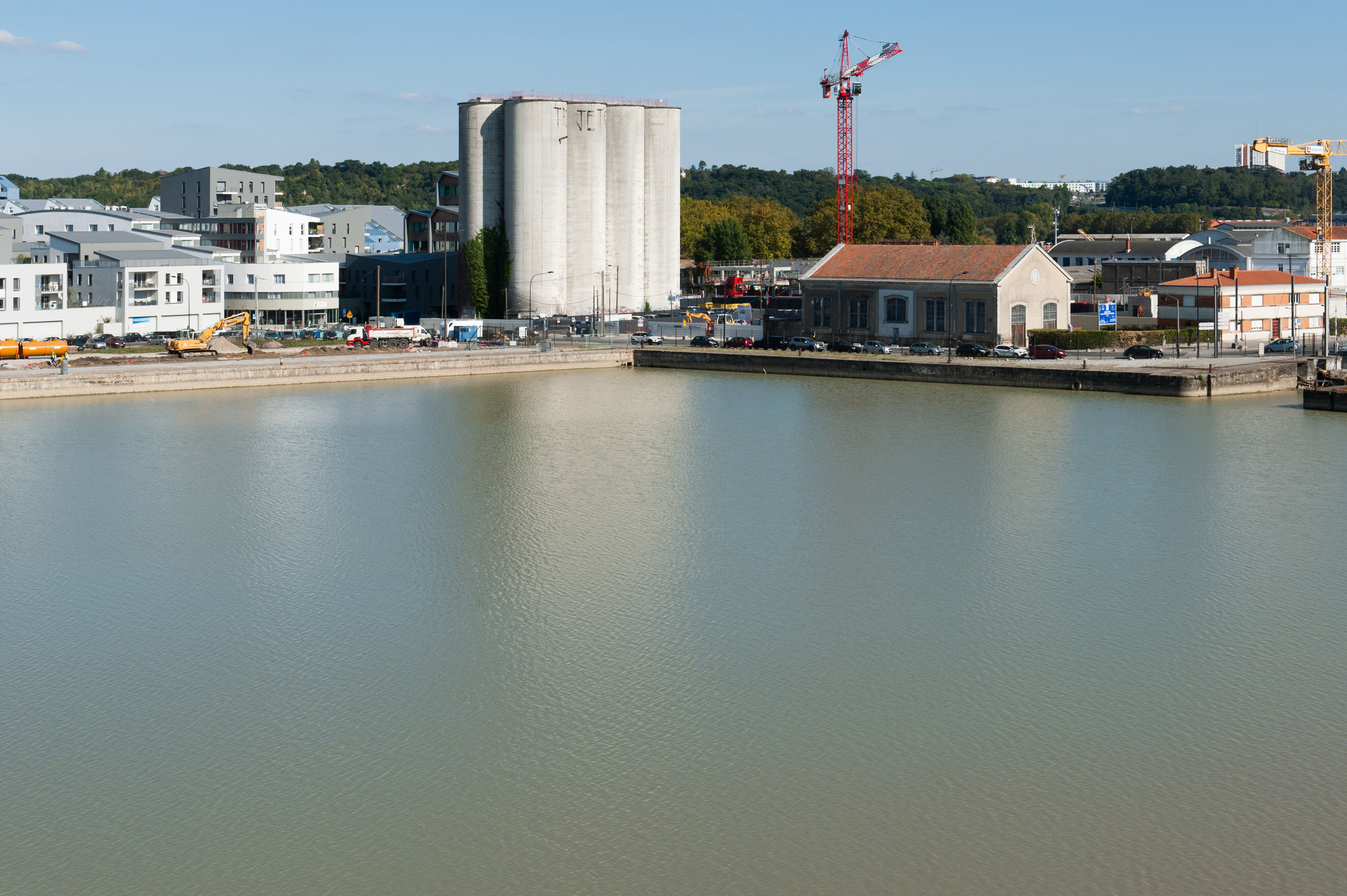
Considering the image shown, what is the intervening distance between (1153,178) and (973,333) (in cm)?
9075

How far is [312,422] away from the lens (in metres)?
22.3

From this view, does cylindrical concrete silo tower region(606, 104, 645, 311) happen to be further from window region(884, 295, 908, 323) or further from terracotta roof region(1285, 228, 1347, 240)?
terracotta roof region(1285, 228, 1347, 240)

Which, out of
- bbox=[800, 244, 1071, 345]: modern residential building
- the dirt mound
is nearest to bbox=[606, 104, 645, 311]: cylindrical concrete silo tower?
bbox=[800, 244, 1071, 345]: modern residential building

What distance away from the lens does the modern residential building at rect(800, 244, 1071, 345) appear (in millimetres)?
29266

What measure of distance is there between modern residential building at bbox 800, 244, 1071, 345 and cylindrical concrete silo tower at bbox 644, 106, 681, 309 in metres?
9.51

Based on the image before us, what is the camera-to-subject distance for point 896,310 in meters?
30.9

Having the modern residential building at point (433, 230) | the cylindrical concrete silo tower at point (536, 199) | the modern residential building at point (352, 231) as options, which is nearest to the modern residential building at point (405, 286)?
the cylindrical concrete silo tower at point (536, 199)

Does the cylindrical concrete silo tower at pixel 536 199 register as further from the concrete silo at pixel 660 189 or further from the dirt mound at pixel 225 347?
the dirt mound at pixel 225 347

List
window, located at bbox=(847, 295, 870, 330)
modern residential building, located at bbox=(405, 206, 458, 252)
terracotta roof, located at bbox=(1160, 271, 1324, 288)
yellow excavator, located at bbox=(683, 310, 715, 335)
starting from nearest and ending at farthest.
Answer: terracotta roof, located at bbox=(1160, 271, 1324, 288)
window, located at bbox=(847, 295, 870, 330)
yellow excavator, located at bbox=(683, 310, 715, 335)
modern residential building, located at bbox=(405, 206, 458, 252)

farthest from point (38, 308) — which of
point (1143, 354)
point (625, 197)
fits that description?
point (1143, 354)

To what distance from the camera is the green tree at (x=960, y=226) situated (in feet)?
197

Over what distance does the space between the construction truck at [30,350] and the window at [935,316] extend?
1903 cm

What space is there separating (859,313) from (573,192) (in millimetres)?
11241

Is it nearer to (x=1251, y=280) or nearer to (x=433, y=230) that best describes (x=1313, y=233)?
(x=1251, y=280)
